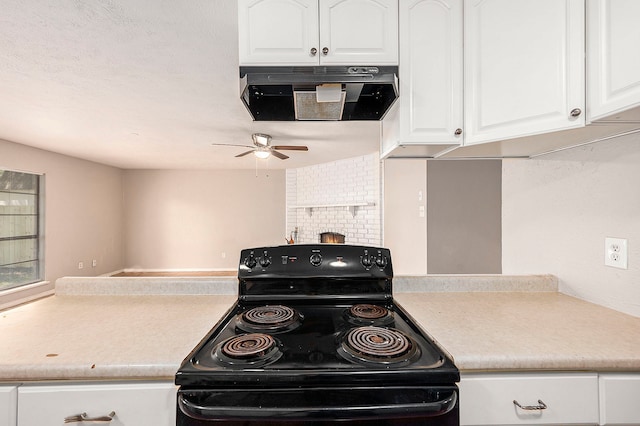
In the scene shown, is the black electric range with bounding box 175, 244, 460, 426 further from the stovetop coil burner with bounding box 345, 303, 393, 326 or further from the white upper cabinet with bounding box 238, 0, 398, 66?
the white upper cabinet with bounding box 238, 0, 398, 66

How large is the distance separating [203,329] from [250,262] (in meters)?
0.38

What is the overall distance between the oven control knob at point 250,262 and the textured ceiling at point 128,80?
1.32 m

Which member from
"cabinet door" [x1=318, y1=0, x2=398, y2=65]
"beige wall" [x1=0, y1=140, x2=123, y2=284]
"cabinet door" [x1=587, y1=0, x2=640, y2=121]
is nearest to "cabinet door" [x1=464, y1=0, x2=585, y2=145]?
"cabinet door" [x1=587, y1=0, x2=640, y2=121]

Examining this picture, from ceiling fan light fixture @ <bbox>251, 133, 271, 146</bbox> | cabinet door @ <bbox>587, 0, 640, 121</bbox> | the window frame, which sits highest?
ceiling fan light fixture @ <bbox>251, 133, 271, 146</bbox>

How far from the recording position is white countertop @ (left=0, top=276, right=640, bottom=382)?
2.71 feet

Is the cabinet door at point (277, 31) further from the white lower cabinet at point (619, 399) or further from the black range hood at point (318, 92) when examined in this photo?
the white lower cabinet at point (619, 399)

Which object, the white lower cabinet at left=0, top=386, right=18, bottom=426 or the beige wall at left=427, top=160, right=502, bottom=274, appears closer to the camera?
the white lower cabinet at left=0, top=386, right=18, bottom=426

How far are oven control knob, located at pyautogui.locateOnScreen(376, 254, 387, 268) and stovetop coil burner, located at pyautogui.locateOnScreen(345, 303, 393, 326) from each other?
0.20m

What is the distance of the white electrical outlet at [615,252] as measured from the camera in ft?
3.97

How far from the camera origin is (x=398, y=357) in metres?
0.82

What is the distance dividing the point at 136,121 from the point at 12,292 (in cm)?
320

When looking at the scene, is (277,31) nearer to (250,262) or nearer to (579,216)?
(250,262)

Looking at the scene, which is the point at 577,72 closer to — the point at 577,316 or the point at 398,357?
the point at 577,316

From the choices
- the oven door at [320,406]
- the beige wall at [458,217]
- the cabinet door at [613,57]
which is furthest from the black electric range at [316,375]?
the beige wall at [458,217]
